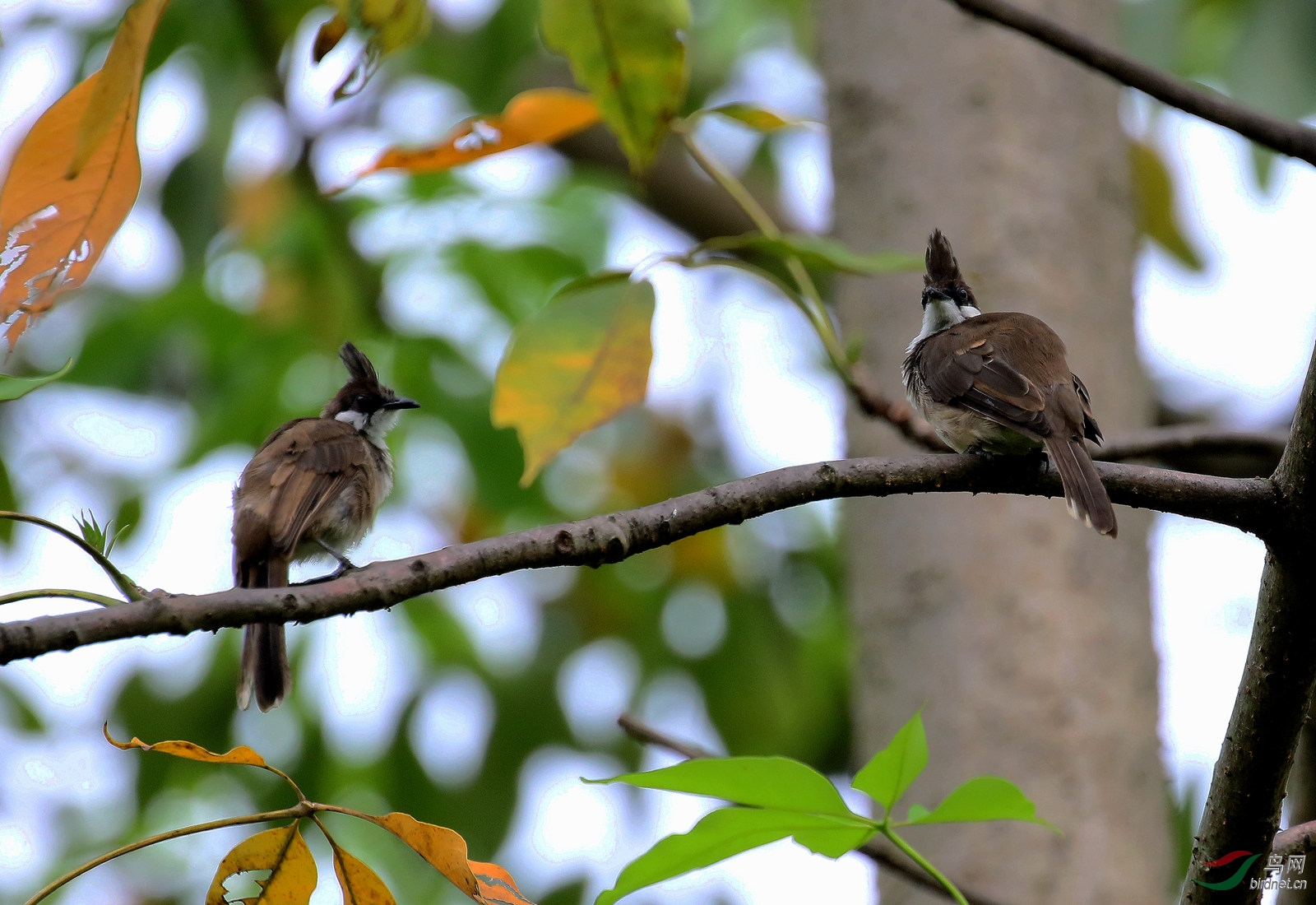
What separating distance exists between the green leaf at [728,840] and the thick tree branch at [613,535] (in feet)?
1.47

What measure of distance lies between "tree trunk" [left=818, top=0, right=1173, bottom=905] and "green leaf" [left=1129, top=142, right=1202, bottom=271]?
188 centimetres

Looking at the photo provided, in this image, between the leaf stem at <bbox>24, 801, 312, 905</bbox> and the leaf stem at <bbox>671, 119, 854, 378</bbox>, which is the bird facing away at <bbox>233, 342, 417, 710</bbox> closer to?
the leaf stem at <bbox>24, 801, 312, 905</bbox>

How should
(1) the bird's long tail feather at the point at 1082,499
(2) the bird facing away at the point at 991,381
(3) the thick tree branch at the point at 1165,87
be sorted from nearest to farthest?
(3) the thick tree branch at the point at 1165,87 < (1) the bird's long tail feather at the point at 1082,499 < (2) the bird facing away at the point at 991,381

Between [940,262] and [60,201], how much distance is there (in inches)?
112

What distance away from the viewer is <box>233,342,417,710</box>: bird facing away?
3.22 meters

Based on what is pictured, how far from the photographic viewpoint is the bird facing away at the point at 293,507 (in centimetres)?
322

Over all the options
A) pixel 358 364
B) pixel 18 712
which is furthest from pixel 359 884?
pixel 18 712

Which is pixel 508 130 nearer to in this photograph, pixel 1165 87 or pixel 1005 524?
pixel 1165 87

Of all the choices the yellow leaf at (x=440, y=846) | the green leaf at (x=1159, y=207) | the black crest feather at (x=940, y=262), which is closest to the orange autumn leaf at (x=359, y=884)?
the yellow leaf at (x=440, y=846)

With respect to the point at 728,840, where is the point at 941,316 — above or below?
above

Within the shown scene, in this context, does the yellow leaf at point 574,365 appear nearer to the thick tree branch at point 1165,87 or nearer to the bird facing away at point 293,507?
the bird facing away at point 293,507

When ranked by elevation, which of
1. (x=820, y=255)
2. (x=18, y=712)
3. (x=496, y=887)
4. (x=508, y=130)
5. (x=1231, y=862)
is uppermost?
(x=820, y=255)

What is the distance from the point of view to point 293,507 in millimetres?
3486

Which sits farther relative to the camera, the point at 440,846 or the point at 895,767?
the point at 440,846
